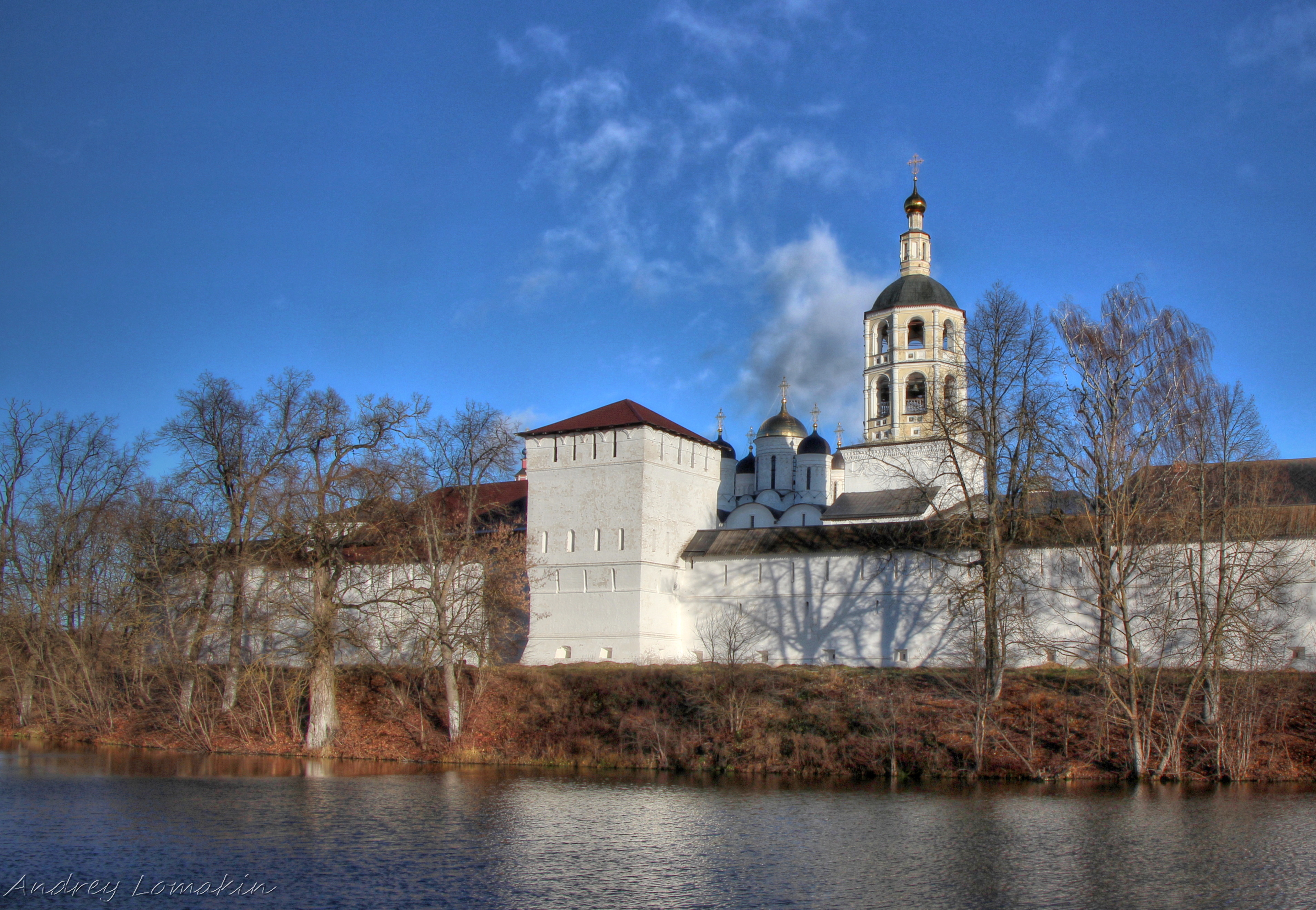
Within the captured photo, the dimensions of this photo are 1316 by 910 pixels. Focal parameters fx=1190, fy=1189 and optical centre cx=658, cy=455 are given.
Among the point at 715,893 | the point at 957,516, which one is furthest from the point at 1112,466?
the point at 715,893

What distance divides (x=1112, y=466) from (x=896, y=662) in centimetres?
1100

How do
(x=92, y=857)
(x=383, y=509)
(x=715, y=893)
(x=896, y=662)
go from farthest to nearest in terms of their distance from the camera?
(x=896, y=662), (x=383, y=509), (x=92, y=857), (x=715, y=893)

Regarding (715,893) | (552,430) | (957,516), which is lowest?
(715,893)

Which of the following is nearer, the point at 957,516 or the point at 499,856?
the point at 499,856

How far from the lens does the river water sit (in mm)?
13633

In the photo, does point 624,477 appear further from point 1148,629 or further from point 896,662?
point 1148,629

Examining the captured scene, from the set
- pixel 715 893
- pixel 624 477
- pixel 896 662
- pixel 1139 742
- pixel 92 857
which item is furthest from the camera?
pixel 624 477

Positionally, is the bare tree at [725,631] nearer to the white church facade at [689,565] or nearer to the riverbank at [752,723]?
the white church facade at [689,565]

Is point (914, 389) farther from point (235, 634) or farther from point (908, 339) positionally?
point (235, 634)

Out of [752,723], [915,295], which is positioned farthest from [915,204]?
[752,723]

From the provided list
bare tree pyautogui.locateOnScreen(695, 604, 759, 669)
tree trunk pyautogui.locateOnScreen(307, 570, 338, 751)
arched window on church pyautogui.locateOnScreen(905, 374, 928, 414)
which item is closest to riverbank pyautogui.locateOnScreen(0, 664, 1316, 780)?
tree trunk pyautogui.locateOnScreen(307, 570, 338, 751)

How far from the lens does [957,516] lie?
28.2 meters

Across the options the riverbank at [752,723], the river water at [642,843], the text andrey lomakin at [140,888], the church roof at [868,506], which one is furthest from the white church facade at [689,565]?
the text andrey lomakin at [140,888]

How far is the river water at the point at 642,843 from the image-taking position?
13633 mm
